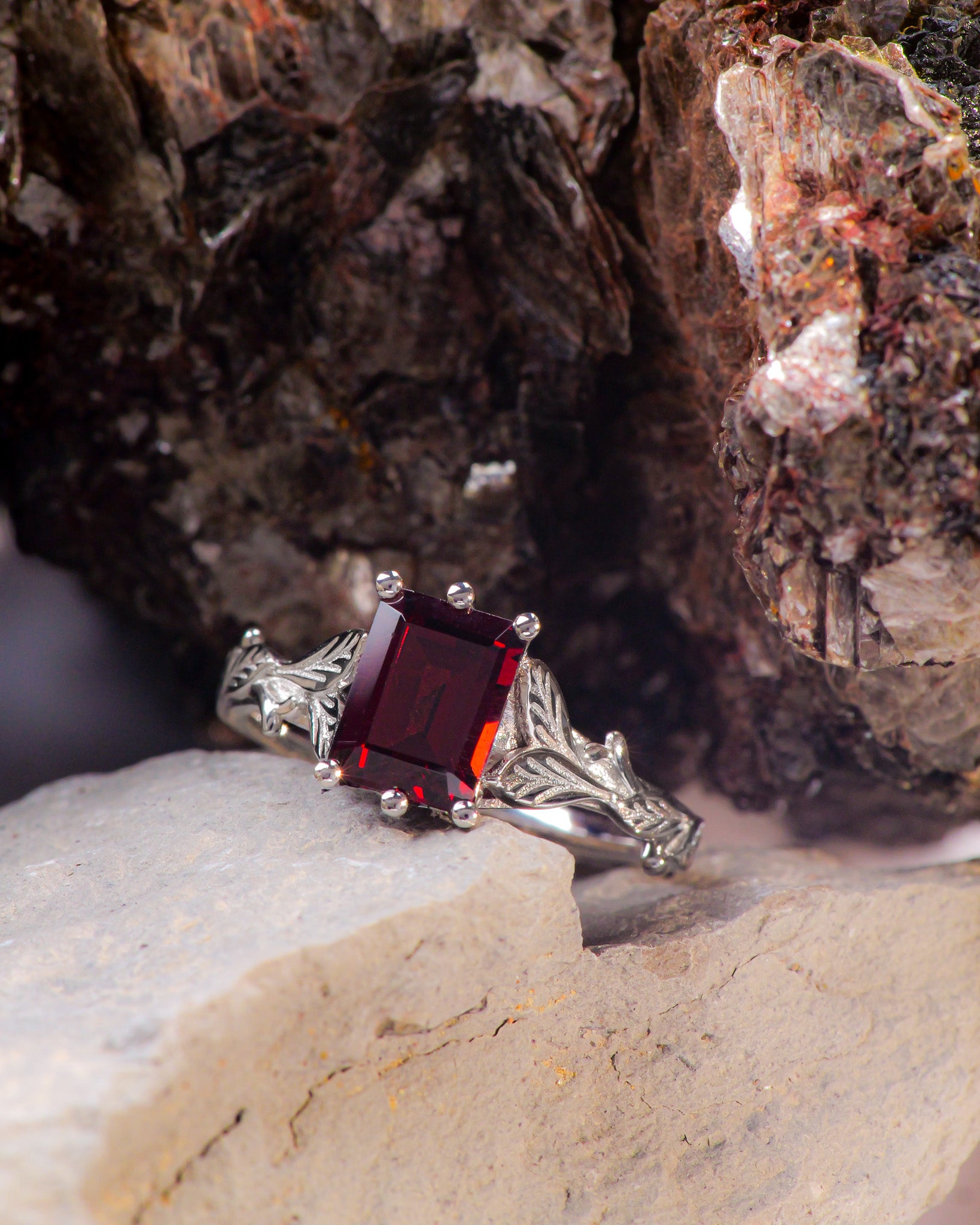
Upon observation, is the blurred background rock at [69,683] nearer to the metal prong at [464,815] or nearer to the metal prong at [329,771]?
the metal prong at [329,771]

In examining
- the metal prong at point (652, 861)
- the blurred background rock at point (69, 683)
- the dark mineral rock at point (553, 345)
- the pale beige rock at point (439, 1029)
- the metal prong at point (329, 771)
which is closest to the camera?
the pale beige rock at point (439, 1029)

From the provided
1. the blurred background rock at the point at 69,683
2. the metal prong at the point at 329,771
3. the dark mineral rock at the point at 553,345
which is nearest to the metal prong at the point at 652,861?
the dark mineral rock at the point at 553,345

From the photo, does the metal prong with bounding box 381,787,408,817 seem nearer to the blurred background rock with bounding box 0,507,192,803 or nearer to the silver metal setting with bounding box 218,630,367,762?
the silver metal setting with bounding box 218,630,367,762

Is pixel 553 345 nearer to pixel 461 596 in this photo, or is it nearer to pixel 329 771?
pixel 461 596

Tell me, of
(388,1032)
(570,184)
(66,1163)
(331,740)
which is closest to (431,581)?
(331,740)

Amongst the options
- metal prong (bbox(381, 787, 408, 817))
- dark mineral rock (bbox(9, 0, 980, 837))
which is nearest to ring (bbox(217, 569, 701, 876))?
metal prong (bbox(381, 787, 408, 817))

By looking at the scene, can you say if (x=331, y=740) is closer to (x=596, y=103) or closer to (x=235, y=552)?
(x=235, y=552)

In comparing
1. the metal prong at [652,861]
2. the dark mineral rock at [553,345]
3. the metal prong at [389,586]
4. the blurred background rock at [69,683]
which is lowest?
the blurred background rock at [69,683]
